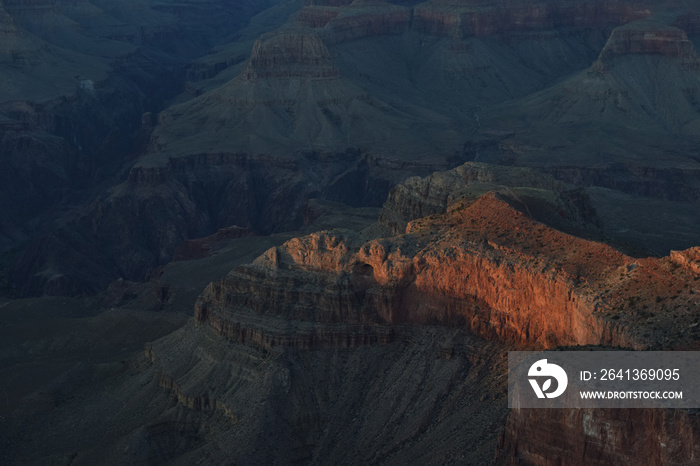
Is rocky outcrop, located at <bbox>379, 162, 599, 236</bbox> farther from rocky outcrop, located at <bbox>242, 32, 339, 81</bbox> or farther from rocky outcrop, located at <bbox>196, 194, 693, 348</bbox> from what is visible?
rocky outcrop, located at <bbox>242, 32, 339, 81</bbox>

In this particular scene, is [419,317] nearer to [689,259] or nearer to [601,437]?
[689,259]

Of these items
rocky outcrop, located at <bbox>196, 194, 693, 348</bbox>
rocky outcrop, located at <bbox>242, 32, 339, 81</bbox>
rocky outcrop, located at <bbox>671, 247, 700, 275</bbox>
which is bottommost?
rocky outcrop, located at <bbox>196, 194, 693, 348</bbox>

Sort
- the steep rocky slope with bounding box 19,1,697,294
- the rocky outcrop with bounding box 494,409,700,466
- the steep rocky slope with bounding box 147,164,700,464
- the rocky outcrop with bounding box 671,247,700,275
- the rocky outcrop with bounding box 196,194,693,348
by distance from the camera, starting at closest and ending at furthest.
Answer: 1. the rocky outcrop with bounding box 494,409,700,466
2. the rocky outcrop with bounding box 671,247,700,275
3. the steep rocky slope with bounding box 147,164,700,464
4. the rocky outcrop with bounding box 196,194,693,348
5. the steep rocky slope with bounding box 19,1,697,294

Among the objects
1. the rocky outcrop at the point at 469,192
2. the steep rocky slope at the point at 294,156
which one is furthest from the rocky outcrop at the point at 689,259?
the steep rocky slope at the point at 294,156

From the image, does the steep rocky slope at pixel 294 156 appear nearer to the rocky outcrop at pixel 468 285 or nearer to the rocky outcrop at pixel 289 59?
the rocky outcrop at pixel 289 59

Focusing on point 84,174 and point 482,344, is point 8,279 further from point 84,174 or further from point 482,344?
point 482,344

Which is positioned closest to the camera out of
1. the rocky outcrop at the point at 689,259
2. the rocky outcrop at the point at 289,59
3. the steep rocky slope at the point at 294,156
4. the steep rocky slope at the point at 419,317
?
the rocky outcrop at the point at 689,259

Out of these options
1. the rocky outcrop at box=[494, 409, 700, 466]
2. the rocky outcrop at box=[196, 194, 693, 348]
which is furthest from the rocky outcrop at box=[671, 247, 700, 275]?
the rocky outcrop at box=[494, 409, 700, 466]

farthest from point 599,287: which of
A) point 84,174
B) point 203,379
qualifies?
point 84,174

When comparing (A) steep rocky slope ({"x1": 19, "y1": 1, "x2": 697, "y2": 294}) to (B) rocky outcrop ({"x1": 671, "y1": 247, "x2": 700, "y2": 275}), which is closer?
(B) rocky outcrop ({"x1": 671, "y1": 247, "x2": 700, "y2": 275})

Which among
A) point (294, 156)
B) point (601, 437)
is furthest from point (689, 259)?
point (294, 156)

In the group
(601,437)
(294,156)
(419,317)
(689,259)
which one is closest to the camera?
(601,437)
